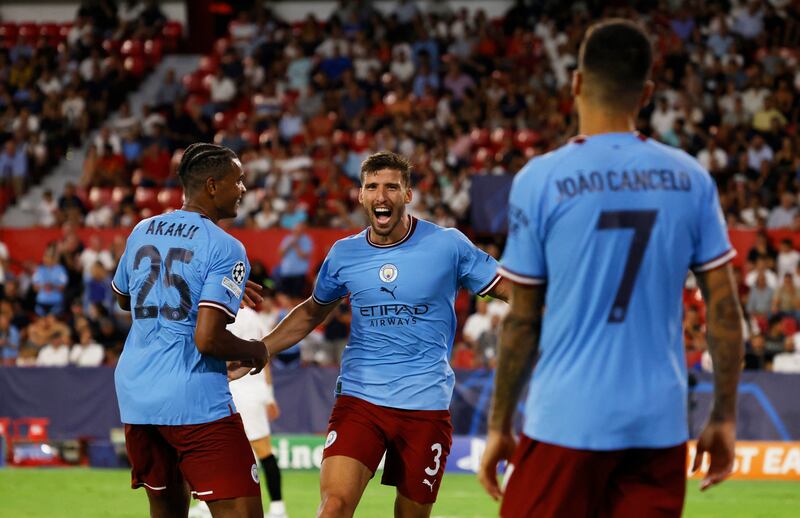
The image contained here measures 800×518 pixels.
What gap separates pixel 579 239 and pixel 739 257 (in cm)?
1443

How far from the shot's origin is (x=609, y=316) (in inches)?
150

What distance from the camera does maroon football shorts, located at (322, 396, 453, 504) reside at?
642cm

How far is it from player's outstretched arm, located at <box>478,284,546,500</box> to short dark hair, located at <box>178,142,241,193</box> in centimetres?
250

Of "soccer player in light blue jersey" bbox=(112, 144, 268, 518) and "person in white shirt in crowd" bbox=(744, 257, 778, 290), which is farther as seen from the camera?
"person in white shirt in crowd" bbox=(744, 257, 778, 290)

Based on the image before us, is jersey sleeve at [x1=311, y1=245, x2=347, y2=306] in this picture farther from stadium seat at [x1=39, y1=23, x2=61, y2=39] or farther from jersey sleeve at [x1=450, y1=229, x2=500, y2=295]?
stadium seat at [x1=39, y1=23, x2=61, y2=39]

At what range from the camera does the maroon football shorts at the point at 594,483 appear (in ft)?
12.4

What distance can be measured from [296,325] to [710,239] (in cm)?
336

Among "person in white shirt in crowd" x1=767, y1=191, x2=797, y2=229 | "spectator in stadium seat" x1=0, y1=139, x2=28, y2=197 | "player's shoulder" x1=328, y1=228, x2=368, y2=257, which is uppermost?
"player's shoulder" x1=328, y1=228, x2=368, y2=257

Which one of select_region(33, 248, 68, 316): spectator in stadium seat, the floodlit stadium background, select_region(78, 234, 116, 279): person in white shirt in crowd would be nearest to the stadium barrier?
the floodlit stadium background

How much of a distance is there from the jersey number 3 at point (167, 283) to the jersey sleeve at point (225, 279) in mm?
90

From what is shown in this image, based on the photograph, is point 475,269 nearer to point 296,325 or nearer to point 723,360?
point 296,325

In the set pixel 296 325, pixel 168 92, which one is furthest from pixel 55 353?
pixel 296 325

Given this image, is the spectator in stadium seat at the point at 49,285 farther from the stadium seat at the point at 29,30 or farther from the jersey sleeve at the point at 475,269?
the jersey sleeve at the point at 475,269

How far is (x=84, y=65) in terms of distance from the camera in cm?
2655
